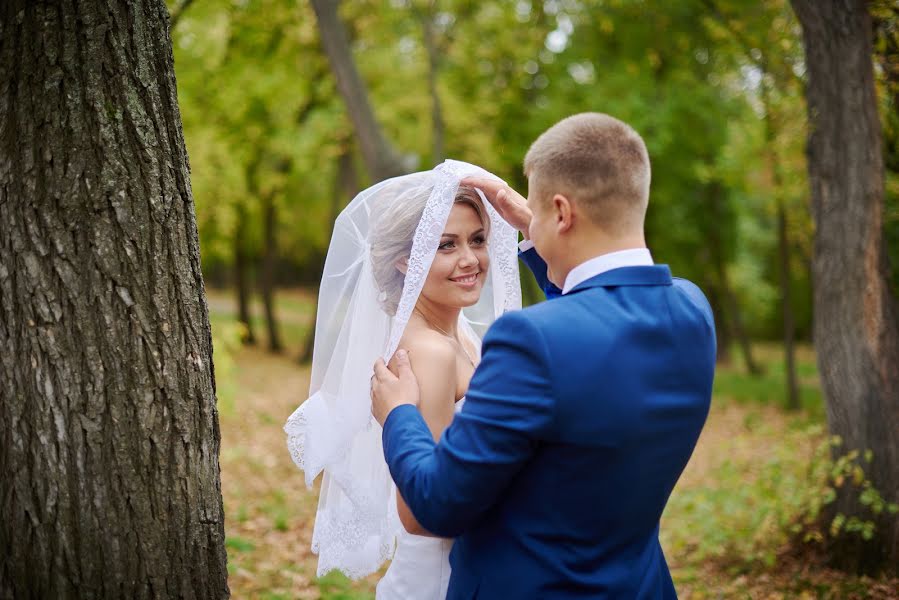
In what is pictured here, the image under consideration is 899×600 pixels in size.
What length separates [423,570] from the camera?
9.13 ft

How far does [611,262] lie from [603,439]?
0.48m

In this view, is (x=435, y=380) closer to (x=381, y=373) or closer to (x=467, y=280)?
(x=381, y=373)

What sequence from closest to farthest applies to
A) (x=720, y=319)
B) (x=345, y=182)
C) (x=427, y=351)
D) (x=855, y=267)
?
(x=427, y=351) → (x=855, y=267) → (x=345, y=182) → (x=720, y=319)

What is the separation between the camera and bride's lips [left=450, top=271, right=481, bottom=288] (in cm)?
298

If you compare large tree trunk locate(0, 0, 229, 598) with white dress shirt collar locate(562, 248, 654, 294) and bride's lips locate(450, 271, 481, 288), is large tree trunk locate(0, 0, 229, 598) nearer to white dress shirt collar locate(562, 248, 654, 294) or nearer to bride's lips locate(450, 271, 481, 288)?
bride's lips locate(450, 271, 481, 288)

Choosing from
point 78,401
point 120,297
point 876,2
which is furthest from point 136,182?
point 876,2

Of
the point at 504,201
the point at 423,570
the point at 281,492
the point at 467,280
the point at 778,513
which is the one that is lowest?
the point at 281,492

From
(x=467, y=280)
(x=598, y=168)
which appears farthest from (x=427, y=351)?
(x=598, y=168)

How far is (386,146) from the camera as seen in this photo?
30.7 feet

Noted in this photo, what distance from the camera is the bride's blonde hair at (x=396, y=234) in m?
3.02

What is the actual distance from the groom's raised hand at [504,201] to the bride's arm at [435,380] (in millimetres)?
565

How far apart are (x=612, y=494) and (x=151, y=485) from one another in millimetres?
1562

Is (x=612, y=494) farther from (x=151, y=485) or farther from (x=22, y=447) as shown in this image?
(x=22, y=447)

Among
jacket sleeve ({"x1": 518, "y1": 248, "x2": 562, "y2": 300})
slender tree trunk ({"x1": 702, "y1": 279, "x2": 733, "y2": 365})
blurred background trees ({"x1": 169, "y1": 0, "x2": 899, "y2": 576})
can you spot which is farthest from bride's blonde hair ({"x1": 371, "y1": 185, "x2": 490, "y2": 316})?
slender tree trunk ({"x1": 702, "y1": 279, "x2": 733, "y2": 365})
